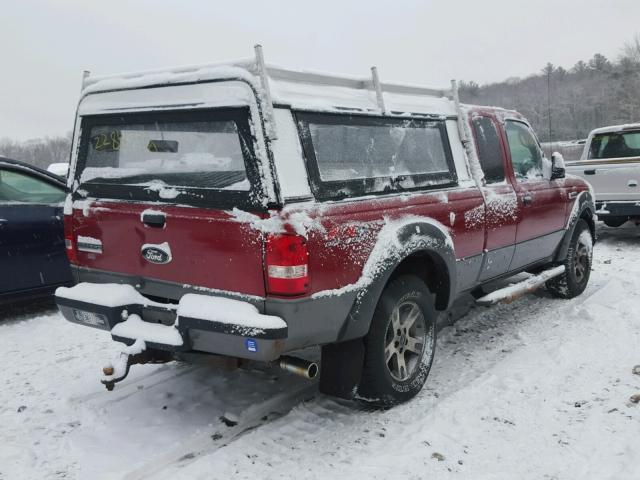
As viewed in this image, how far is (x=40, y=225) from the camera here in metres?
5.81

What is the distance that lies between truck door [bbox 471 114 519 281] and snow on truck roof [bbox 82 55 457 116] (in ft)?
2.82

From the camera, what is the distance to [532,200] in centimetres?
545

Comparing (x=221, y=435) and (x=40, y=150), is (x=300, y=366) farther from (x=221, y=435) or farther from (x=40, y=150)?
(x=40, y=150)

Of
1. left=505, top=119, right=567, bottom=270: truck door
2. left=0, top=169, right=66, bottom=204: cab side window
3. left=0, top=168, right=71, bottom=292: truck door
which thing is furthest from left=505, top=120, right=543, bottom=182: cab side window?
left=0, top=169, right=66, bottom=204: cab side window

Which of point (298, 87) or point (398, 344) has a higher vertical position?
point (298, 87)

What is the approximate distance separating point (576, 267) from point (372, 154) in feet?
12.3

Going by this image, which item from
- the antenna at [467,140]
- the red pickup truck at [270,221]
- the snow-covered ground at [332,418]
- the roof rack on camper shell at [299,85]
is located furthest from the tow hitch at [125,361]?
the antenna at [467,140]

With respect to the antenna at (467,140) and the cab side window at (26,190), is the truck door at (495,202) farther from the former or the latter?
the cab side window at (26,190)

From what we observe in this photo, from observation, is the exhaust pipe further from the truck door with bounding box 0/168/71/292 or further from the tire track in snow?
the truck door with bounding box 0/168/71/292

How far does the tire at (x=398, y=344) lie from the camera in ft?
12.0

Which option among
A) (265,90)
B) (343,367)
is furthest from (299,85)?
(343,367)

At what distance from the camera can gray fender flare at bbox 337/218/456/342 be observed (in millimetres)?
3414

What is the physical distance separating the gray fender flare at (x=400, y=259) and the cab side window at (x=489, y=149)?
1074mm

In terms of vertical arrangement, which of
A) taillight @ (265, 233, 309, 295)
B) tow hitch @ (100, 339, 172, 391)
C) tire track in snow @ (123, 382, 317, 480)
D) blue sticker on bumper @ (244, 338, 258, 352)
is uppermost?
taillight @ (265, 233, 309, 295)
